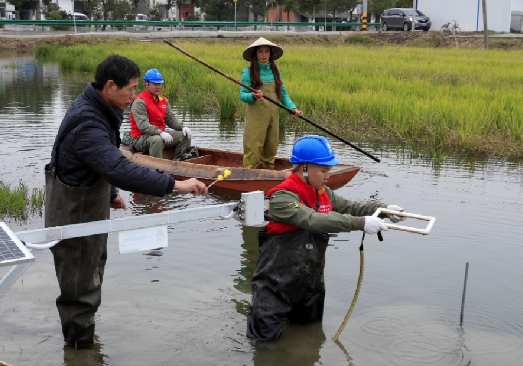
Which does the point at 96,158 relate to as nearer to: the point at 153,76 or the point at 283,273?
the point at 283,273

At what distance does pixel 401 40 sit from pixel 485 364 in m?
40.7

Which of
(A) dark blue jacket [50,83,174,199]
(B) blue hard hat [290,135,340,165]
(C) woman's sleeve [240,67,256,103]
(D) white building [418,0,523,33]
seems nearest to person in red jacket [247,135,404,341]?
(B) blue hard hat [290,135,340,165]

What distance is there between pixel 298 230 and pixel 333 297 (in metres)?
1.73

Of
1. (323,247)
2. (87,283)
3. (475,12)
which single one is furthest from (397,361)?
(475,12)

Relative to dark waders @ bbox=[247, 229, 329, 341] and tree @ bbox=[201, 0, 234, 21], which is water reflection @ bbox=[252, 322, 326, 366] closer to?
dark waders @ bbox=[247, 229, 329, 341]

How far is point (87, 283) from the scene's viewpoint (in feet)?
14.2

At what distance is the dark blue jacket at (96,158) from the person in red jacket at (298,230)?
0.85m

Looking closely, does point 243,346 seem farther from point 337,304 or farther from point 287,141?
point 287,141

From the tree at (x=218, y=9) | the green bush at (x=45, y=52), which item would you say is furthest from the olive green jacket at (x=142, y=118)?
the tree at (x=218, y=9)

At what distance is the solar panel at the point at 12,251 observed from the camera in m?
3.03

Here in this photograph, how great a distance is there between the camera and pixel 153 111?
9836 millimetres

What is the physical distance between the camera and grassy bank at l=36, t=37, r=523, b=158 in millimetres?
12258

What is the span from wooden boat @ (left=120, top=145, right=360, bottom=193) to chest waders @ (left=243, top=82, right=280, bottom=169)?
0.25 meters

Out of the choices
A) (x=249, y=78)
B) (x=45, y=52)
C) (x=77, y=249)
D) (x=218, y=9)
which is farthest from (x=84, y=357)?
(x=218, y=9)
